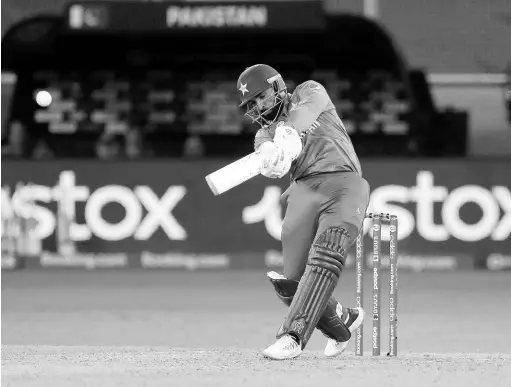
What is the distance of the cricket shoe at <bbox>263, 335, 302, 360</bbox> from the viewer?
23.7 feet

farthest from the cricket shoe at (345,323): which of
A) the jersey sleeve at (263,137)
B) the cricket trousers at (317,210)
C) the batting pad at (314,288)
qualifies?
the jersey sleeve at (263,137)

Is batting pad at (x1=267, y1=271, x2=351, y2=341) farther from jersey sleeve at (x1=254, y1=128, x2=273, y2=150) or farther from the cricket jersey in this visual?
jersey sleeve at (x1=254, y1=128, x2=273, y2=150)

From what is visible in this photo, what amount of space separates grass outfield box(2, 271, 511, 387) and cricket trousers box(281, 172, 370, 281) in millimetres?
666

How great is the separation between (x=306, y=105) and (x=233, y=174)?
0.71 meters

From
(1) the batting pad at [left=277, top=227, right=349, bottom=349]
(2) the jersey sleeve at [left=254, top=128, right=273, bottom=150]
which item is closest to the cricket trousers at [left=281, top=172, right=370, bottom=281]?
(1) the batting pad at [left=277, top=227, right=349, bottom=349]

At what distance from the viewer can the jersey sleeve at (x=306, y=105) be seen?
23.1ft

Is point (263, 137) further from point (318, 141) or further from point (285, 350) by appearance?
point (285, 350)

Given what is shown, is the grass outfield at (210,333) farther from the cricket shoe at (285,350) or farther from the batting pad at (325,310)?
the batting pad at (325,310)

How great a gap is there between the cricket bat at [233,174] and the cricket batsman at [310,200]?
0.18 m

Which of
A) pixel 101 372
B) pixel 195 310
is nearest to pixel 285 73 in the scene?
pixel 195 310

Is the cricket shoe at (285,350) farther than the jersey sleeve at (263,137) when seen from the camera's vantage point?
No

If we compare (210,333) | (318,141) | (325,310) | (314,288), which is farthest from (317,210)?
(210,333)

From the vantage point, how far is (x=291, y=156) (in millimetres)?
6867

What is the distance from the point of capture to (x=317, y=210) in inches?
293
